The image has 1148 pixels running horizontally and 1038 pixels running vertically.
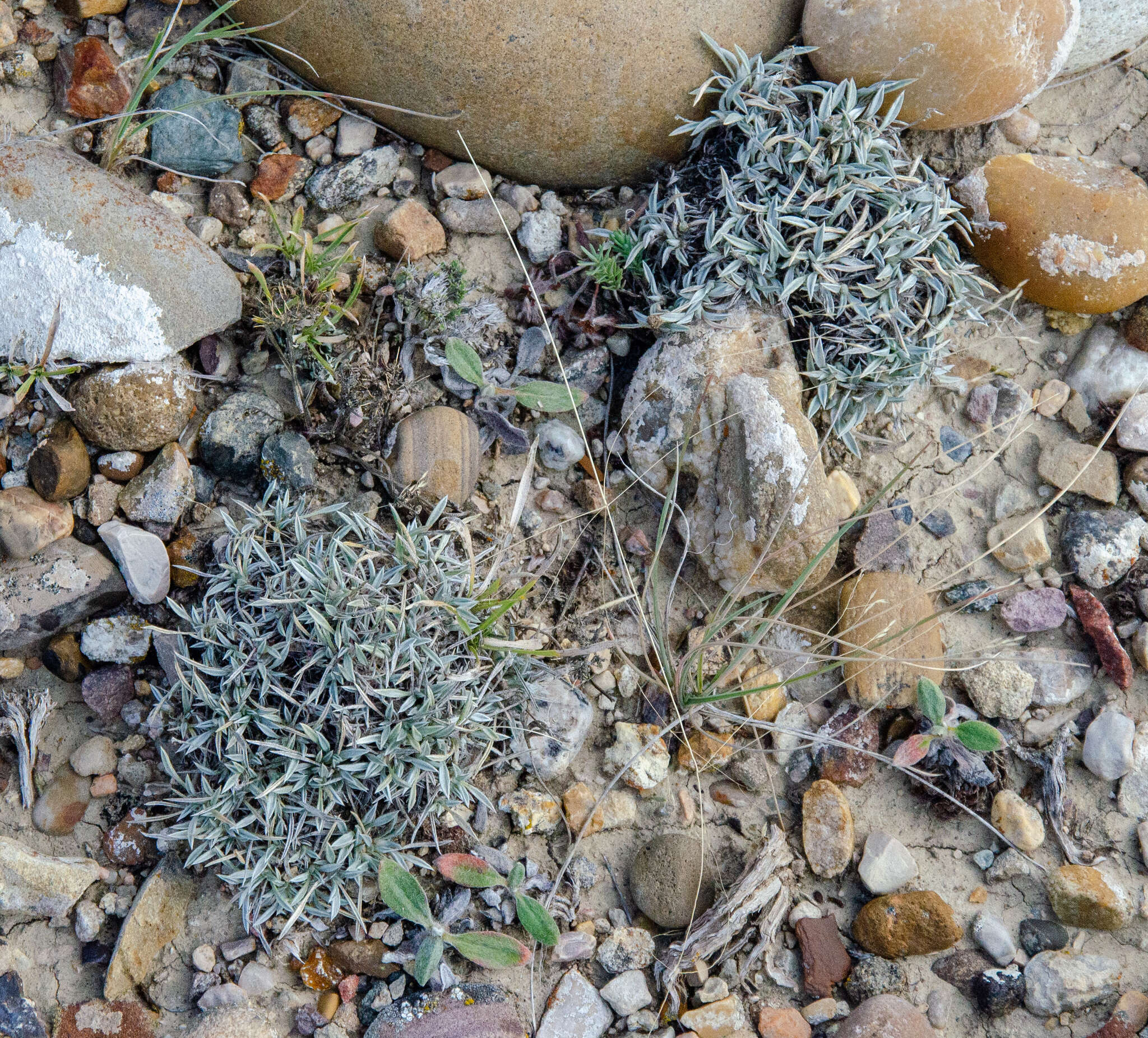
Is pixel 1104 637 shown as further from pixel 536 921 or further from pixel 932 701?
pixel 536 921

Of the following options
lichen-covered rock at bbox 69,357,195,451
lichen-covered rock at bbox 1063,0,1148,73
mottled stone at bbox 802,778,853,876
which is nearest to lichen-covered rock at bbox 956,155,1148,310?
lichen-covered rock at bbox 1063,0,1148,73

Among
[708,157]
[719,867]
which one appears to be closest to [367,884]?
[719,867]

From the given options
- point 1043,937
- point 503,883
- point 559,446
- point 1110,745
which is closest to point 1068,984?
point 1043,937

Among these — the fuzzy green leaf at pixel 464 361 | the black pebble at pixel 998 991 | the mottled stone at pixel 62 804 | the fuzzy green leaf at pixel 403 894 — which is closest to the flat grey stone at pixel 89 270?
the fuzzy green leaf at pixel 464 361

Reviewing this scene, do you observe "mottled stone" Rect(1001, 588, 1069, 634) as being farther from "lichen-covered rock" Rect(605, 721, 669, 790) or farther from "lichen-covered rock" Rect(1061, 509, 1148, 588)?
"lichen-covered rock" Rect(605, 721, 669, 790)

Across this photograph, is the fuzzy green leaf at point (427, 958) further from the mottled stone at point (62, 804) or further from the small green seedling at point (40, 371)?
the small green seedling at point (40, 371)

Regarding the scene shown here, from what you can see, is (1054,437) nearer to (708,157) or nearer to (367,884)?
(708,157)
